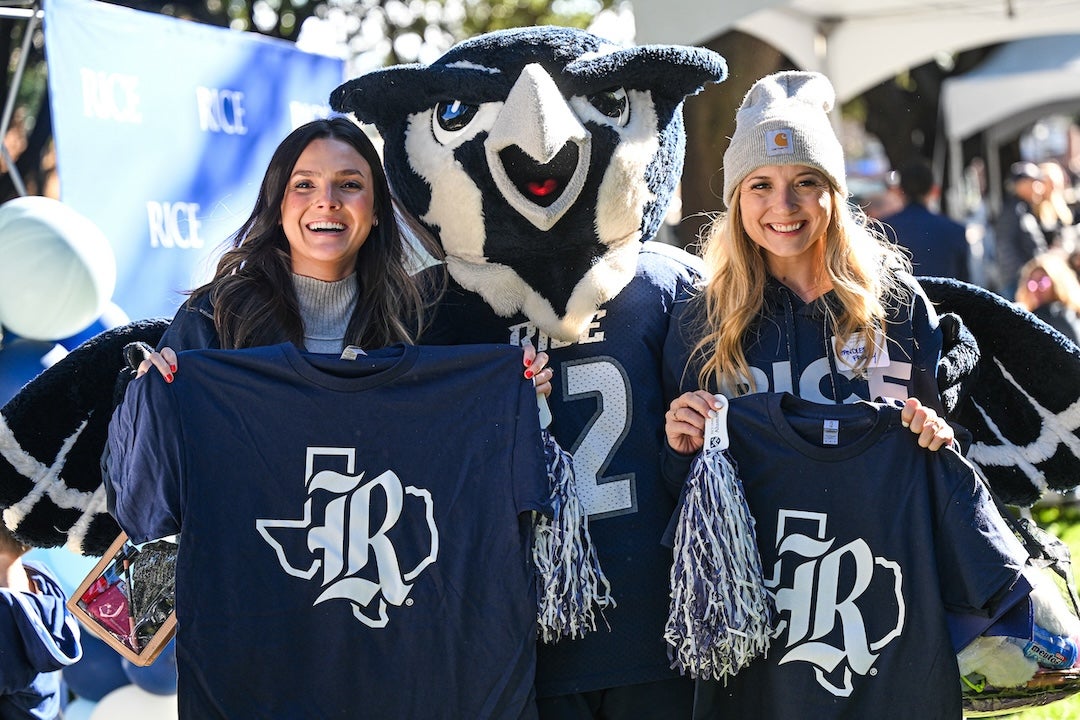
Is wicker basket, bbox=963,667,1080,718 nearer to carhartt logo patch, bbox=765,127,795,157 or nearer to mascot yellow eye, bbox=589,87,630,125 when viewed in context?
carhartt logo patch, bbox=765,127,795,157

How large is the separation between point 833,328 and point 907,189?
17.8 ft

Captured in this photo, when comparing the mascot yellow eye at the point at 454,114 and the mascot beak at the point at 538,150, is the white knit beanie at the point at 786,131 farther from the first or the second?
the mascot yellow eye at the point at 454,114

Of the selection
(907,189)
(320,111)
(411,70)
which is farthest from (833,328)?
(907,189)

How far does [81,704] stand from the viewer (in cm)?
369

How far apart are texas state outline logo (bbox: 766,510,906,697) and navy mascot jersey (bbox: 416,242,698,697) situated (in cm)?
28

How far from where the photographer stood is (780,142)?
8.43ft

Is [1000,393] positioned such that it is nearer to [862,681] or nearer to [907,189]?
[862,681]

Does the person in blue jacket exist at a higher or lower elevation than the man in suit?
lower

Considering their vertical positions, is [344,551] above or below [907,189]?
below

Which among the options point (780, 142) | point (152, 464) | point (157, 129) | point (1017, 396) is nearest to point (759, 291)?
point (780, 142)

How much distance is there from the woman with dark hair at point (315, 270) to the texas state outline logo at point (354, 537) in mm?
328

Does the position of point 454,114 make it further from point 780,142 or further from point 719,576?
point 719,576

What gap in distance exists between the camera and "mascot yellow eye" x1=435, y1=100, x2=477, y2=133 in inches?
109

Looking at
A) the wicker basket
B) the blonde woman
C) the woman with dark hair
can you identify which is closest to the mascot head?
the woman with dark hair
